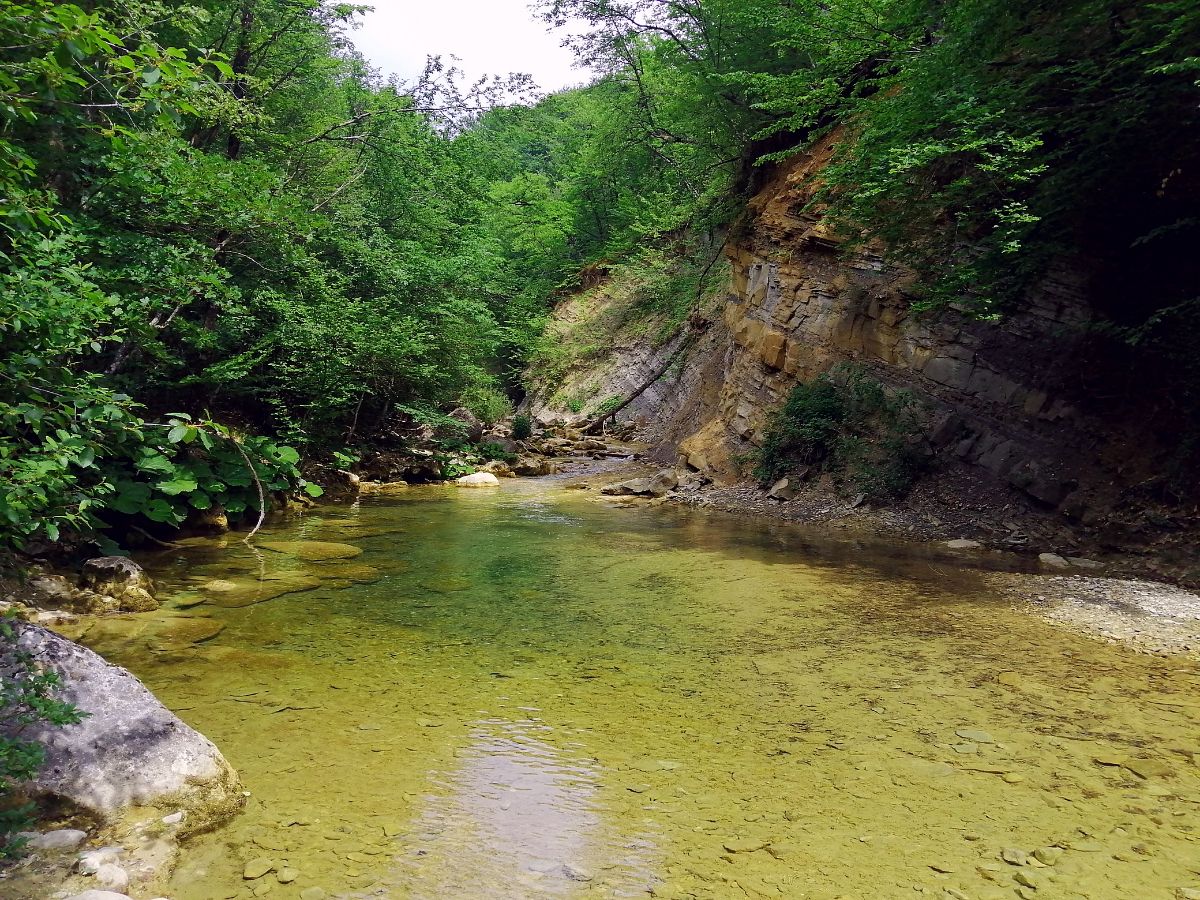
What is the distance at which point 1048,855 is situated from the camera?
2941 mm

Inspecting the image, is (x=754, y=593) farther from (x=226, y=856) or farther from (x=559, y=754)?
(x=226, y=856)

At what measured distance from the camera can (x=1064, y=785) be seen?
3.46 meters

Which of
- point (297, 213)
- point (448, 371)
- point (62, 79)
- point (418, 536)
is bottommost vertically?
point (418, 536)

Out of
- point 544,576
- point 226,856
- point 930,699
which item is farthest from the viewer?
point 544,576

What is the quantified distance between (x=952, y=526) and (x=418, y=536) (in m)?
7.68

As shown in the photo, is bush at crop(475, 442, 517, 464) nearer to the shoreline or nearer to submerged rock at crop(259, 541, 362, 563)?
the shoreline

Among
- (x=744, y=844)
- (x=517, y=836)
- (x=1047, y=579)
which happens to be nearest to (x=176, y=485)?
(x=517, y=836)

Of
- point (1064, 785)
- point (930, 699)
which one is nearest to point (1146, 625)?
point (930, 699)

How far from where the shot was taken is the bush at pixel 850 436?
11.6m

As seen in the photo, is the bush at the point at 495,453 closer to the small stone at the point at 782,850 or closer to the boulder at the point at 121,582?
the boulder at the point at 121,582

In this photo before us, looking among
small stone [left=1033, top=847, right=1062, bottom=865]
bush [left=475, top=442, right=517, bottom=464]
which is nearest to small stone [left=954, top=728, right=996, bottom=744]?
small stone [left=1033, top=847, right=1062, bottom=865]

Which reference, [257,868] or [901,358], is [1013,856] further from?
[901,358]

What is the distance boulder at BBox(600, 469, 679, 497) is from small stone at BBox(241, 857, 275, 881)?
11828 millimetres

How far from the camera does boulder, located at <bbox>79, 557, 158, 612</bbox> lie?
250 inches
